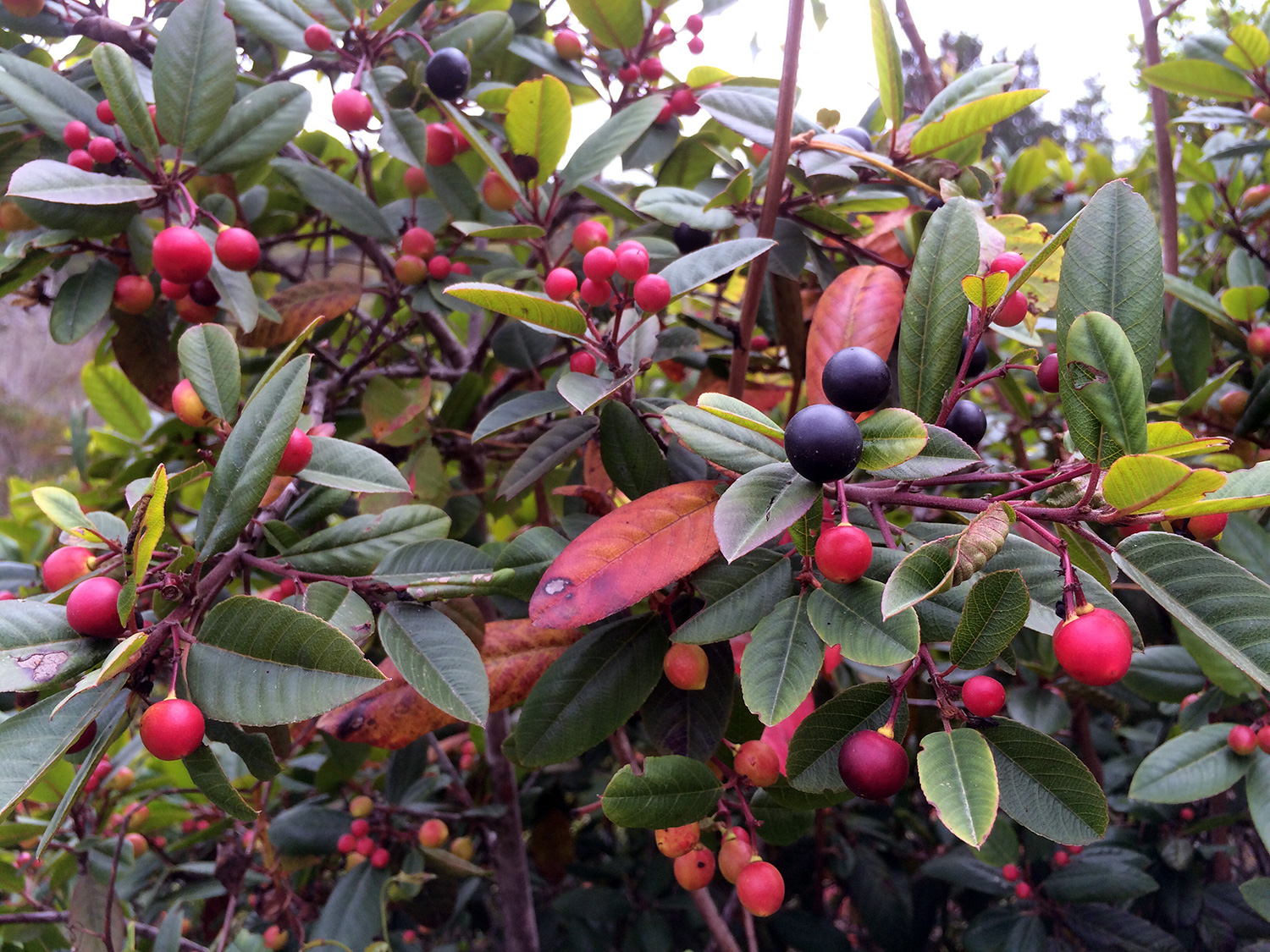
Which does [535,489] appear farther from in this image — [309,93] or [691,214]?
[309,93]

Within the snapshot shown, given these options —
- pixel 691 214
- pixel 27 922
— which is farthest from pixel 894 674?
pixel 27 922

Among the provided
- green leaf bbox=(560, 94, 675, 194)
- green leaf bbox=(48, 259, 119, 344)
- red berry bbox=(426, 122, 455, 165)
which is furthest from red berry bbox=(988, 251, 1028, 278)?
green leaf bbox=(48, 259, 119, 344)

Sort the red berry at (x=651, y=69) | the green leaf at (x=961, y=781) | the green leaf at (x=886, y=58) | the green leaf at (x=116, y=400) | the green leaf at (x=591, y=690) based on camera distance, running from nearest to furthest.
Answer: the green leaf at (x=961, y=781) → the green leaf at (x=591, y=690) → the green leaf at (x=886, y=58) → the red berry at (x=651, y=69) → the green leaf at (x=116, y=400)

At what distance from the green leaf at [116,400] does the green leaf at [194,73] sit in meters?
0.98

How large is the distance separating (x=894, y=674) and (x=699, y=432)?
91 centimetres

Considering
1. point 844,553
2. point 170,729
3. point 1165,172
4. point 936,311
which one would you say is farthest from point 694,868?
point 1165,172

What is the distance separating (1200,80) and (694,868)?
66.7 inches

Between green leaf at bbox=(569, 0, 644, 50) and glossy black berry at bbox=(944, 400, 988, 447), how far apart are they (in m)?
0.94

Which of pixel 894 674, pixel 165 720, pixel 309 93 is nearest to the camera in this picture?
Result: pixel 165 720

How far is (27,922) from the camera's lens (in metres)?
1.30

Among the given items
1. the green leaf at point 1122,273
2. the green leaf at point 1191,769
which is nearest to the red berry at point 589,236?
the green leaf at point 1122,273

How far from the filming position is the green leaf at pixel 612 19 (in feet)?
4.24

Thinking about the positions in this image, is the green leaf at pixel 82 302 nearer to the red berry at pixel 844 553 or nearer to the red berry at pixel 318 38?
the red berry at pixel 318 38

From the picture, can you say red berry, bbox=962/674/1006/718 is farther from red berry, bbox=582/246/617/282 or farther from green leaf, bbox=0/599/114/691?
green leaf, bbox=0/599/114/691
